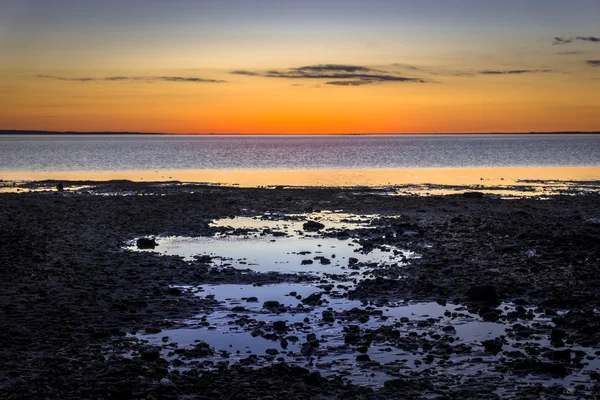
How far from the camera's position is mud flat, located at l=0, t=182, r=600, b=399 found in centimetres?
1060

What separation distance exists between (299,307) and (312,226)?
1490 cm

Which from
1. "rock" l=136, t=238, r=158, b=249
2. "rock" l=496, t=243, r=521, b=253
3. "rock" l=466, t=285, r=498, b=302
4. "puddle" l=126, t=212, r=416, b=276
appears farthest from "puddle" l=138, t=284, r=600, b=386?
"rock" l=136, t=238, r=158, b=249

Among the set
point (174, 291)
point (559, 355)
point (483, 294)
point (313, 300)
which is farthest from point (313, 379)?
point (174, 291)

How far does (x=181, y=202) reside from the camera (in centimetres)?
3972

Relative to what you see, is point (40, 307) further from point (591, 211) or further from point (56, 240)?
point (591, 211)

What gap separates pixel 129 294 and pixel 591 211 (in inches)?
1081

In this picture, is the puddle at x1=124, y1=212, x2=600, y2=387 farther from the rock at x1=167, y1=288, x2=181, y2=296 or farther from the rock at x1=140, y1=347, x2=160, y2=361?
the rock at x1=167, y1=288, x2=181, y2=296

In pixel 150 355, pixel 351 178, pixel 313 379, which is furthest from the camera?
pixel 351 178

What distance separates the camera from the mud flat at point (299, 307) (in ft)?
34.8

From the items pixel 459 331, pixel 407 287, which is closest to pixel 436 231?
pixel 407 287

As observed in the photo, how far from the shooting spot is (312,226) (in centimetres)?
3055

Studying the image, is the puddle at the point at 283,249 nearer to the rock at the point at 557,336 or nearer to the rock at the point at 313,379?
the rock at the point at 557,336

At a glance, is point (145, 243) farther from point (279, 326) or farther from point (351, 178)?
point (351, 178)

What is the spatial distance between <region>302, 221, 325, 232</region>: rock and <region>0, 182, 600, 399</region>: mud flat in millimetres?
187
